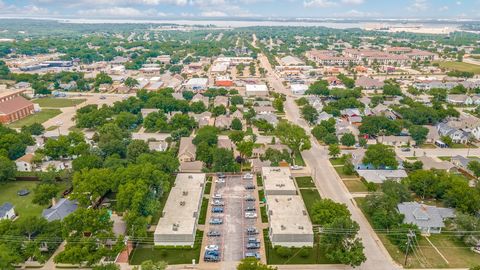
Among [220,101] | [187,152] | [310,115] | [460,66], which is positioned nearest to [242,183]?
[187,152]

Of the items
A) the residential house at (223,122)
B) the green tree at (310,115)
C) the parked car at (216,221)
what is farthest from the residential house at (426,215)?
the residential house at (223,122)

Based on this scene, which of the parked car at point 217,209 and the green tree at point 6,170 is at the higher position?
the green tree at point 6,170

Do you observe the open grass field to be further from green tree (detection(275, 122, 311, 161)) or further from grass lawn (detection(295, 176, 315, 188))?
green tree (detection(275, 122, 311, 161))

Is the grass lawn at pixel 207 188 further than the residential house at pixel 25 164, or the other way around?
the residential house at pixel 25 164

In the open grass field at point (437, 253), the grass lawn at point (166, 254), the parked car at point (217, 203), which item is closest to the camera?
the open grass field at point (437, 253)

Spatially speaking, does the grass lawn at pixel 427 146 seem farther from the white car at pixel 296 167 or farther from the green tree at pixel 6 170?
the green tree at pixel 6 170

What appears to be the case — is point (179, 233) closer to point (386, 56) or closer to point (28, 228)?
point (28, 228)

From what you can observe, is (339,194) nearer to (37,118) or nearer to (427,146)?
(427,146)
